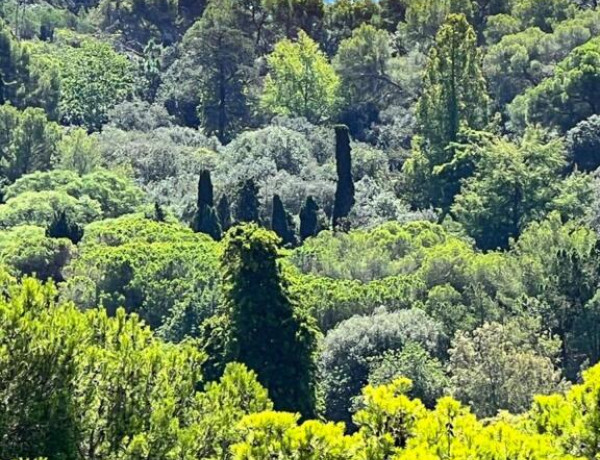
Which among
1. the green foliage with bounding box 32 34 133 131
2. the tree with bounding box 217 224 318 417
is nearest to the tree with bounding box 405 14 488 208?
the green foliage with bounding box 32 34 133 131

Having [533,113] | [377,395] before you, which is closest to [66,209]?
[533,113]

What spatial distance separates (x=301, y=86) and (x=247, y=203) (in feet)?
65.6

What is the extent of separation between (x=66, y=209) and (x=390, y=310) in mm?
17483

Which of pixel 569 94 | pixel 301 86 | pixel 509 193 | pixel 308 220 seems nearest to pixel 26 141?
pixel 308 220

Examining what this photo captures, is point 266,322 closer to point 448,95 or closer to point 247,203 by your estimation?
point 247,203

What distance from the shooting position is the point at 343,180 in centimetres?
5631

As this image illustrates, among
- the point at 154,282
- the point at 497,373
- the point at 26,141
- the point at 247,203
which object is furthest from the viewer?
the point at 26,141

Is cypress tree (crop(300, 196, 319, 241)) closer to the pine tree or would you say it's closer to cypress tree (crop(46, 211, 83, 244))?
the pine tree

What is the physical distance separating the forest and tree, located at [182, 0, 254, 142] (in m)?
0.13

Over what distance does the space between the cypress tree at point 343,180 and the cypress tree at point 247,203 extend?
10.8 ft

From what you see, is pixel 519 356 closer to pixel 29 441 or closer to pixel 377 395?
pixel 29 441

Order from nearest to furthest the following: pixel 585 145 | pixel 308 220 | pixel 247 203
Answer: pixel 308 220 < pixel 247 203 < pixel 585 145

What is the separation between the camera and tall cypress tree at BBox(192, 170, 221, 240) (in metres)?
50.7

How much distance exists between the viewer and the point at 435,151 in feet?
197
